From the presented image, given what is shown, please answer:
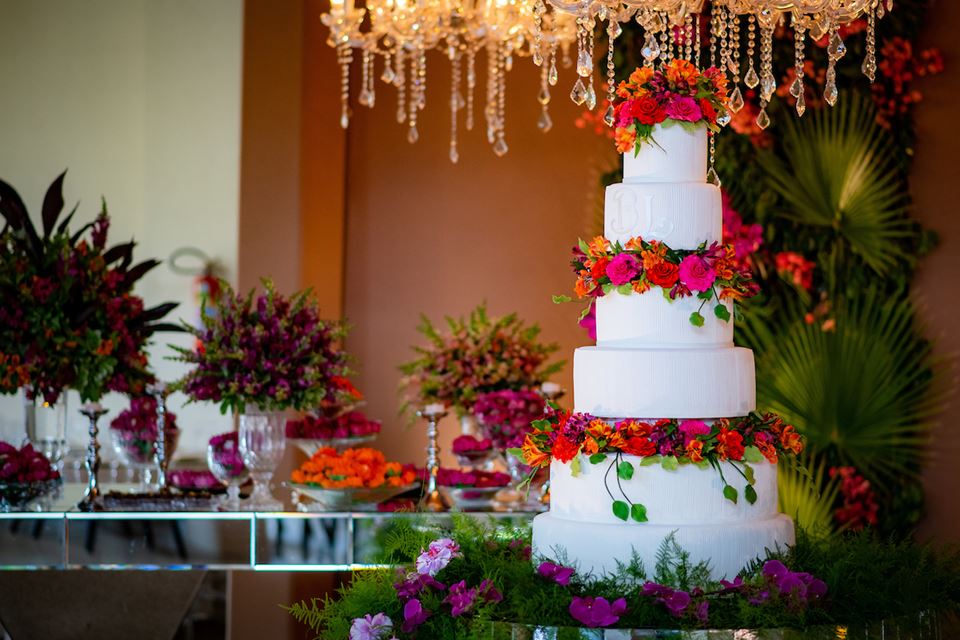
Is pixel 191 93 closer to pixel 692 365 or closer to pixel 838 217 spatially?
Result: pixel 838 217

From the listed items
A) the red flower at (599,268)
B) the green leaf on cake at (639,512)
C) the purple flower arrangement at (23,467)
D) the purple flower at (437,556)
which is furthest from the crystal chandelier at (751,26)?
the purple flower arrangement at (23,467)

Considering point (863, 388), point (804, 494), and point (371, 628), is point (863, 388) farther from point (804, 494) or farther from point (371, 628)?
point (371, 628)

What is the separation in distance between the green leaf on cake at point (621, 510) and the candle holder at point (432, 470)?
3.31 feet

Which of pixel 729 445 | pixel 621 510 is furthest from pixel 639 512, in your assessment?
pixel 729 445

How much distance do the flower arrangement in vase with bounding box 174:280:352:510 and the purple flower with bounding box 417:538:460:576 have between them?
951 mm

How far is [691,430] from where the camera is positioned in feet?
9.23

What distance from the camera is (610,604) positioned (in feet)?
8.85

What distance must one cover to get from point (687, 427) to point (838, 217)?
2637 millimetres

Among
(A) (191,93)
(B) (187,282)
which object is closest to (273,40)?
(A) (191,93)

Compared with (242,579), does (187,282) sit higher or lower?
higher

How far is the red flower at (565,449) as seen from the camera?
2883mm

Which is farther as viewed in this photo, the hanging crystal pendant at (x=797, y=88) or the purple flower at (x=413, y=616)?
the hanging crystal pendant at (x=797, y=88)

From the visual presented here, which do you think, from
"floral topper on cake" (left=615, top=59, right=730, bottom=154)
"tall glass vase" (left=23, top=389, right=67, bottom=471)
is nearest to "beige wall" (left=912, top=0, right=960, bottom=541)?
"floral topper on cake" (left=615, top=59, right=730, bottom=154)

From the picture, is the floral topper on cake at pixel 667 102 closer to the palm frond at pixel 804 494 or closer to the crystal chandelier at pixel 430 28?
the crystal chandelier at pixel 430 28
